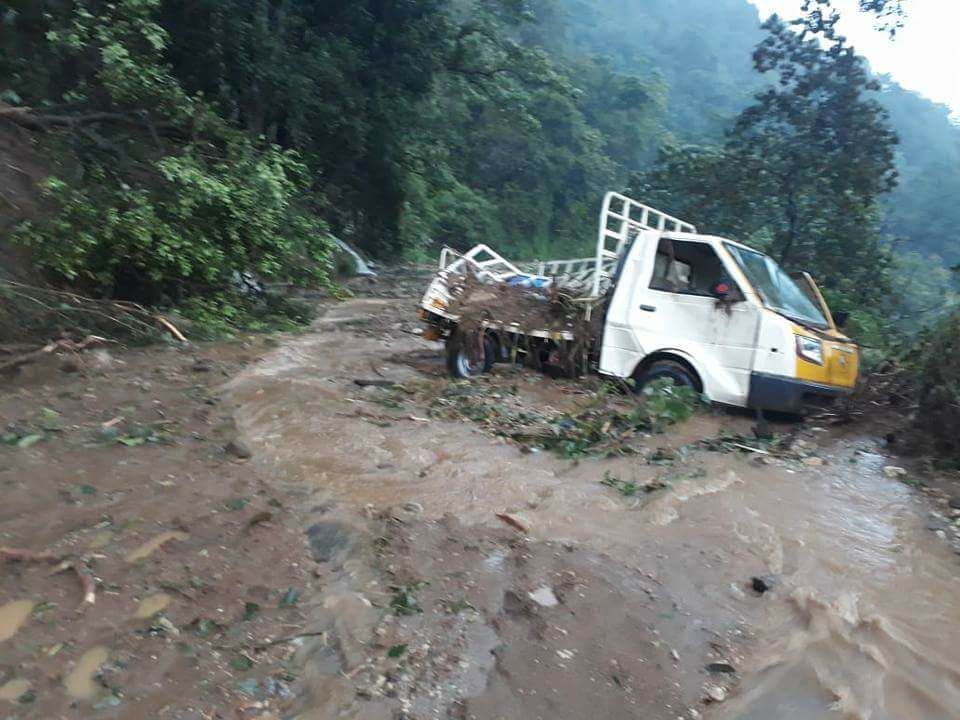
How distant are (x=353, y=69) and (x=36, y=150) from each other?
6.59 metres

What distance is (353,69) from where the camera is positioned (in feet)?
46.4

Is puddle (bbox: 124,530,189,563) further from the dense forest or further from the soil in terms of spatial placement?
the dense forest

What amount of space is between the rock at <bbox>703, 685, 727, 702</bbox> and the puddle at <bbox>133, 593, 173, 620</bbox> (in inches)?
84.4

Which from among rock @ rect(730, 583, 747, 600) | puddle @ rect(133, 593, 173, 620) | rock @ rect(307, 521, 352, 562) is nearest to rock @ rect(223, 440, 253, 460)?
rock @ rect(307, 521, 352, 562)

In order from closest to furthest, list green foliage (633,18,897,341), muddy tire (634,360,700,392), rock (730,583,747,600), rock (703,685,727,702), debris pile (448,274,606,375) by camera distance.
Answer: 1. rock (703,685,727,702)
2. rock (730,583,747,600)
3. muddy tire (634,360,700,392)
4. debris pile (448,274,606,375)
5. green foliage (633,18,897,341)

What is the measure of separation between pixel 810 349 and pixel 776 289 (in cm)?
72

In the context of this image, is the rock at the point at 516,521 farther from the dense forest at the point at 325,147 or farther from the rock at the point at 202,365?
the dense forest at the point at 325,147

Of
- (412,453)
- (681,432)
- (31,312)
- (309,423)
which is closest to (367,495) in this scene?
(412,453)

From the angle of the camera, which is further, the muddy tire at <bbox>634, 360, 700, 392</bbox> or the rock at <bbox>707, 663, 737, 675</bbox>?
the muddy tire at <bbox>634, 360, 700, 392</bbox>

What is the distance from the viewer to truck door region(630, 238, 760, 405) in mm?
6621

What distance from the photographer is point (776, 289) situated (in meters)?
6.91

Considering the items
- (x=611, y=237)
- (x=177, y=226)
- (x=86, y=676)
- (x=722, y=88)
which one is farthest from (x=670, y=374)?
(x=722, y=88)

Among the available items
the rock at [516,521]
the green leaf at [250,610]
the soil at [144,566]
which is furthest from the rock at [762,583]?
the green leaf at [250,610]

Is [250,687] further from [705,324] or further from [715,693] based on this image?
[705,324]
